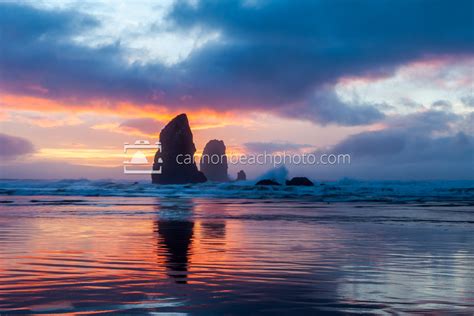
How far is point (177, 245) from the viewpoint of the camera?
13.1 metres

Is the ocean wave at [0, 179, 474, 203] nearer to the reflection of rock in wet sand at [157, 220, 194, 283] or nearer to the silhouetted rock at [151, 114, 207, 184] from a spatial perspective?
the reflection of rock in wet sand at [157, 220, 194, 283]

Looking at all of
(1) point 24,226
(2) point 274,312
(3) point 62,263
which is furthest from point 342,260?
(1) point 24,226

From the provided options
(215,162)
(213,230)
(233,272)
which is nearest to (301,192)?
(213,230)

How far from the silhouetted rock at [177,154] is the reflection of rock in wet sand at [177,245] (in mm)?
95391

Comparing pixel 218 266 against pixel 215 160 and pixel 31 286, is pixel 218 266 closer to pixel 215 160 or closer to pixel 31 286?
pixel 31 286

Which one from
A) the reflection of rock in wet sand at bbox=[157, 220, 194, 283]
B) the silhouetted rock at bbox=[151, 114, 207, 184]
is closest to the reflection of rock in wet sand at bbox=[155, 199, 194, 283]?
the reflection of rock in wet sand at bbox=[157, 220, 194, 283]

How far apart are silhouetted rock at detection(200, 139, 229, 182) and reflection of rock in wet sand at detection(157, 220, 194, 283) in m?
141

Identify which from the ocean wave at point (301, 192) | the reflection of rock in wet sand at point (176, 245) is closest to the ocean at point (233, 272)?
the reflection of rock in wet sand at point (176, 245)

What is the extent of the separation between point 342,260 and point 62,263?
5.66 m

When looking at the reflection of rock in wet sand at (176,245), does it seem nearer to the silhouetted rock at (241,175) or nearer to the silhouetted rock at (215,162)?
the silhouetted rock at (215,162)

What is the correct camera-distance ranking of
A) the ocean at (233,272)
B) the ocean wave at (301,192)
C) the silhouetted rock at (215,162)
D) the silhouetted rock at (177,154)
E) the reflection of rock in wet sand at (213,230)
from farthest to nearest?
1. the silhouetted rock at (215,162)
2. the silhouetted rock at (177,154)
3. the ocean wave at (301,192)
4. the reflection of rock in wet sand at (213,230)
5. the ocean at (233,272)

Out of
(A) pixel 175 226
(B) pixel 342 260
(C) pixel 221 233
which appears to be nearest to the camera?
(B) pixel 342 260

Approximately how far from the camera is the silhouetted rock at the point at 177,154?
11506 cm

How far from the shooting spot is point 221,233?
640 inches
